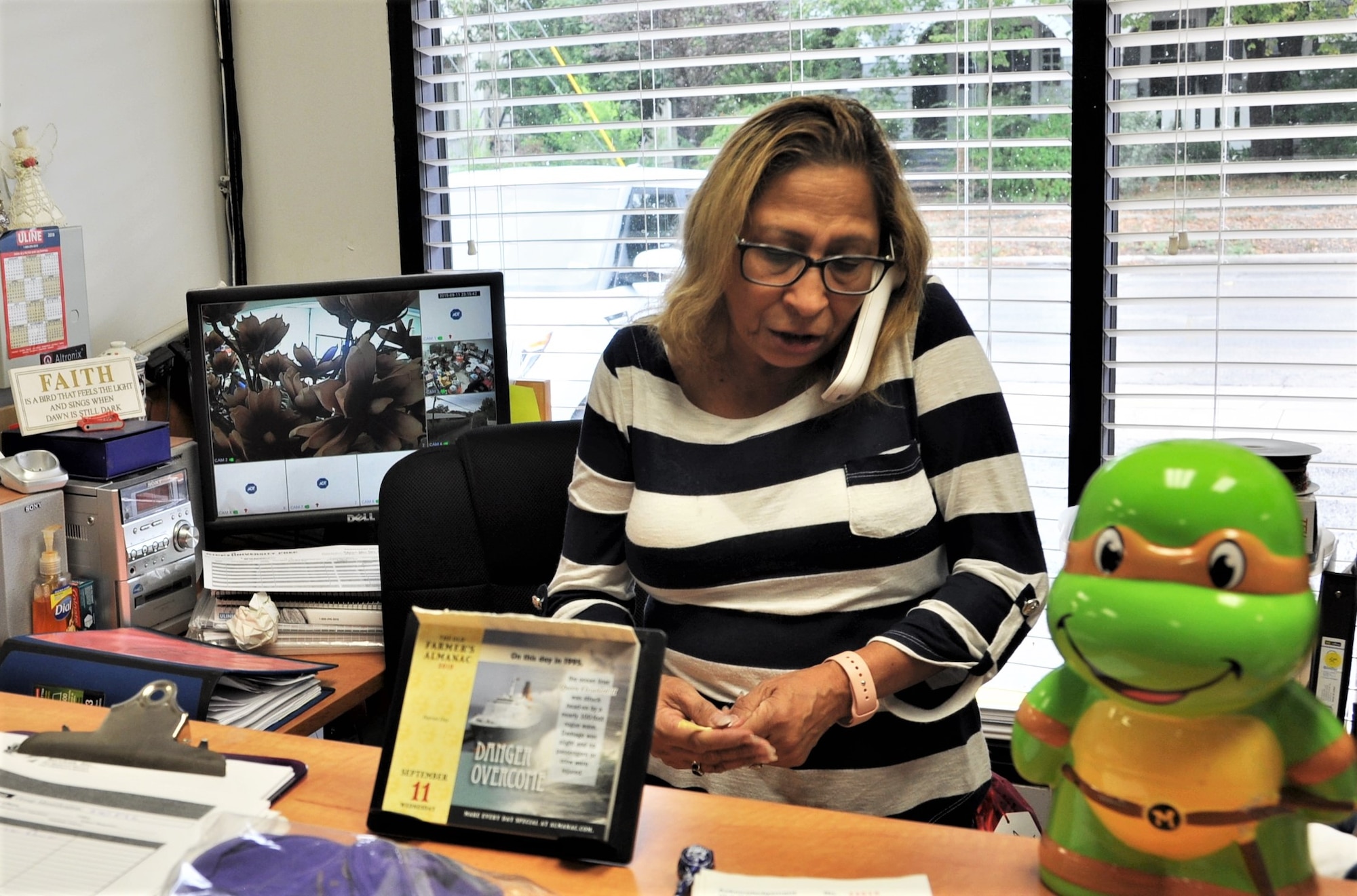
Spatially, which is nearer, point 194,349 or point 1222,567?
point 1222,567

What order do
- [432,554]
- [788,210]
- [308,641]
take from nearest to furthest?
[788,210], [432,554], [308,641]

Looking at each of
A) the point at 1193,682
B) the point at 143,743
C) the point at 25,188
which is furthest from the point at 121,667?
the point at 1193,682

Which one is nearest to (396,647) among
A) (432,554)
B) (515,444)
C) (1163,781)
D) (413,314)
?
(432,554)

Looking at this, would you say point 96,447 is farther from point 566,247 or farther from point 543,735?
point 543,735

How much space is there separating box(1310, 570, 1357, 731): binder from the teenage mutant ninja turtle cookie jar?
936 millimetres

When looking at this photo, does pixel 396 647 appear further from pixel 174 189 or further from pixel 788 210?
pixel 174 189

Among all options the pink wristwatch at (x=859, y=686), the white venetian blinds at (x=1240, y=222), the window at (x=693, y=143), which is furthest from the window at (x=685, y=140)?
the pink wristwatch at (x=859, y=686)

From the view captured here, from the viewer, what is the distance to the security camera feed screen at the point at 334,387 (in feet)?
6.73

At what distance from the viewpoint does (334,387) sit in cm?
208

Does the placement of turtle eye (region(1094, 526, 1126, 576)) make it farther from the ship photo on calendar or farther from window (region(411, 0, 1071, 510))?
window (region(411, 0, 1071, 510))

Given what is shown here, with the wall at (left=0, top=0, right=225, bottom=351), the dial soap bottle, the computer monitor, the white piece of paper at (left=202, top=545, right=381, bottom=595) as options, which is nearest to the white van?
the computer monitor

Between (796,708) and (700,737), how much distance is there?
0.10 metres

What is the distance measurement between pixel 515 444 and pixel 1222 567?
1.24 metres

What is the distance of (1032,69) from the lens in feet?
6.86
